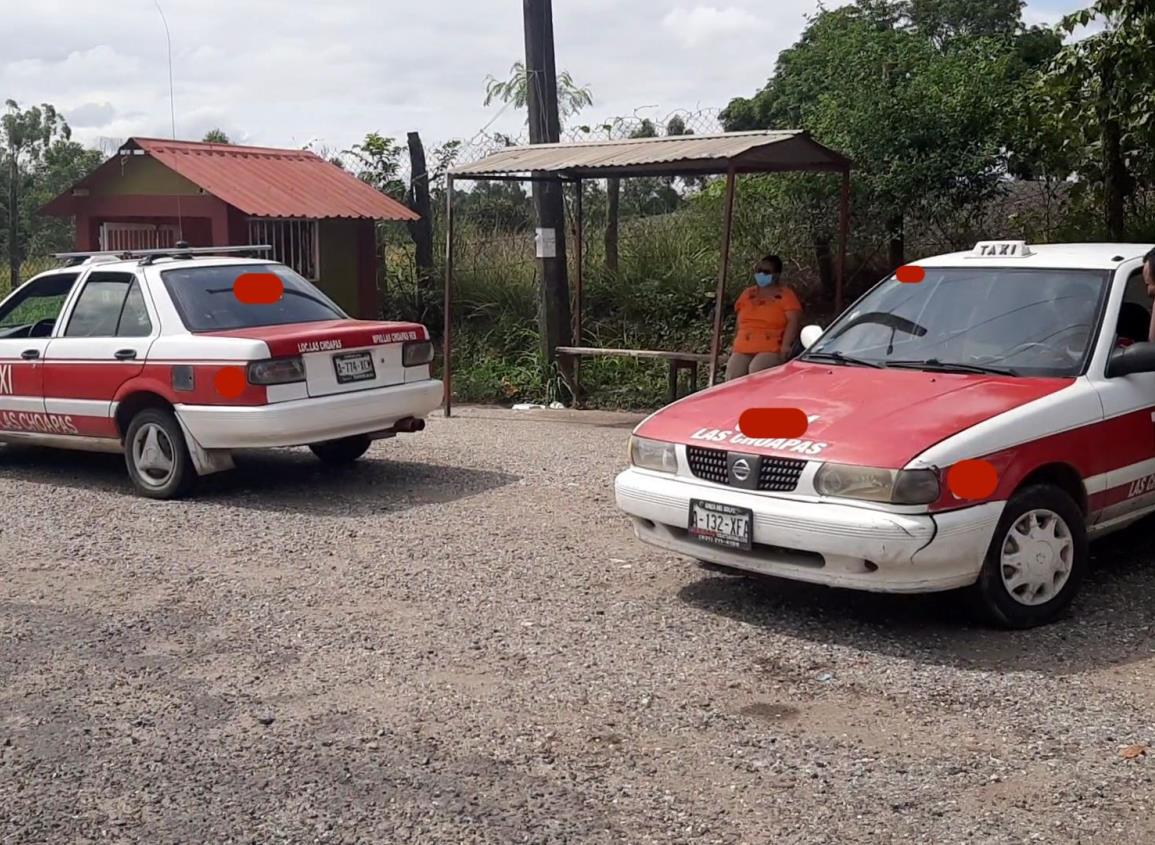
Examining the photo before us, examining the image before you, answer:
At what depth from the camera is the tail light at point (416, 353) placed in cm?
927

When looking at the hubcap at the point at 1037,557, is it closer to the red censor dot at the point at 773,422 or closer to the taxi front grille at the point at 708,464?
the red censor dot at the point at 773,422

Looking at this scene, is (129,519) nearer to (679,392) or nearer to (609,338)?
(679,392)

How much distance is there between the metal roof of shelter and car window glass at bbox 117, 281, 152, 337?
3686mm

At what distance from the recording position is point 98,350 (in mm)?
9203

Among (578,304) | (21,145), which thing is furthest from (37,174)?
(578,304)

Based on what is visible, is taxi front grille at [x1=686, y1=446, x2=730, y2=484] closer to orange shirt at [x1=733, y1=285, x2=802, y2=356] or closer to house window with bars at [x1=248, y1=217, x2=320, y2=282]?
orange shirt at [x1=733, y1=285, x2=802, y2=356]

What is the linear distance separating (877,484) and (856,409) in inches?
23.3

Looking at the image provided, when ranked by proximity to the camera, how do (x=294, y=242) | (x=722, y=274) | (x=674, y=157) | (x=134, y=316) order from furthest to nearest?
(x=294, y=242)
(x=722, y=274)
(x=674, y=157)
(x=134, y=316)

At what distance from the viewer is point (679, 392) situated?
1370 centimetres

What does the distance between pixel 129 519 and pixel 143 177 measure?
27.5 ft

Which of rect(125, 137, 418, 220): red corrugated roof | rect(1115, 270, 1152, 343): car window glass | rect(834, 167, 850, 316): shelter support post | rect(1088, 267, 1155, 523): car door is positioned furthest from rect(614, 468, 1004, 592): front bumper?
rect(125, 137, 418, 220): red corrugated roof

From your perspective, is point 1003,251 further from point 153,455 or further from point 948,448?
point 153,455

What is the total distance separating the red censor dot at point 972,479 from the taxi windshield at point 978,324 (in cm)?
90

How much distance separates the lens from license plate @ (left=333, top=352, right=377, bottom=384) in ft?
28.9
